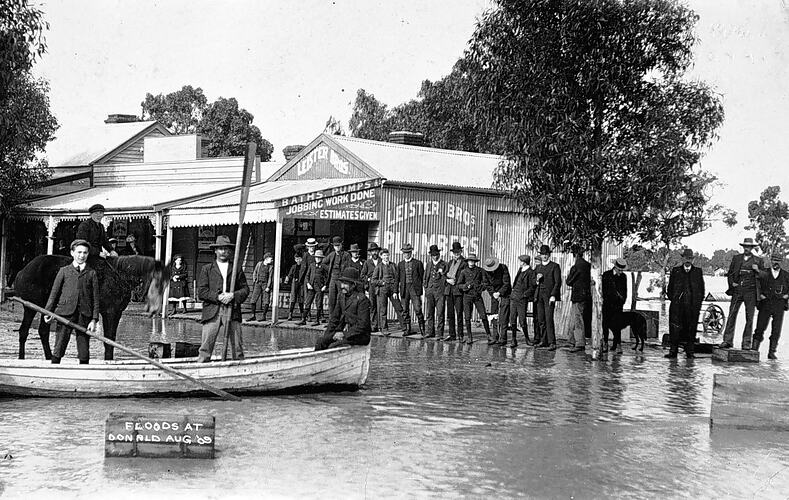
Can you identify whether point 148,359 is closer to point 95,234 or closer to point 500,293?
point 95,234

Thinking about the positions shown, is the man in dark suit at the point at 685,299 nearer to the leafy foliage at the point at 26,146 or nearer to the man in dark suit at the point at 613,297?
the man in dark suit at the point at 613,297

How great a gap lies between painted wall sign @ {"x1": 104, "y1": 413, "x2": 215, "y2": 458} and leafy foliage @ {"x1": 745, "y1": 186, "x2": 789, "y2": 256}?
3855cm

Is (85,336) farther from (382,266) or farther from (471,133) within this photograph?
(471,133)

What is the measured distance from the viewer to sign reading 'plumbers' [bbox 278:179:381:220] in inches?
925

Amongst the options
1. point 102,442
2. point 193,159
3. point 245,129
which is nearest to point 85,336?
point 102,442

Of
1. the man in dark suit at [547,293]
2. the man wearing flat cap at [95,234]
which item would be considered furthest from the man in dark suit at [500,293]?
the man wearing flat cap at [95,234]

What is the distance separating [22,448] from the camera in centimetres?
862

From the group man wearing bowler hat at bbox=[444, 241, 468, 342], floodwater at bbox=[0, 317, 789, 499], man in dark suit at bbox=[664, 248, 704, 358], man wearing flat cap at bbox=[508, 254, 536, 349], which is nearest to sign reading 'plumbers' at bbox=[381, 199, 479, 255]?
man wearing bowler hat at bbox=[444, 241, 468, 342]

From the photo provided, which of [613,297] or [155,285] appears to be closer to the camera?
[155,285]

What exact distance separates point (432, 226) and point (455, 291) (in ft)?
16.6

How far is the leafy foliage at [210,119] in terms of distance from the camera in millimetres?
54875

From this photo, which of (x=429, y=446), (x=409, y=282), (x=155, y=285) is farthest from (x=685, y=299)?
(x=429, y=446)

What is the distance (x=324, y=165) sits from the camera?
28.6 m

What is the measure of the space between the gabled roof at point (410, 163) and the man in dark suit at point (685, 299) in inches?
303
